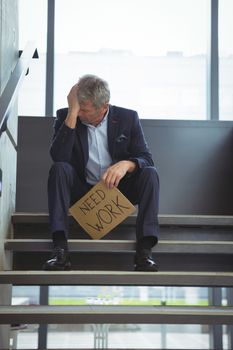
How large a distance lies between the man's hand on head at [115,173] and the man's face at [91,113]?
0.28m

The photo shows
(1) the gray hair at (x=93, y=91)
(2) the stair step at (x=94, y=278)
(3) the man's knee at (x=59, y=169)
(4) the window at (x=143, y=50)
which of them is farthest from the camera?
(4) the window at (x=143, y=50)

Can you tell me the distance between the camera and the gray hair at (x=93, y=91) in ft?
8.50

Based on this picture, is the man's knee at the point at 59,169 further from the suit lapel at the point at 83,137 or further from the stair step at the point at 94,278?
the stair step at the point at 94,278

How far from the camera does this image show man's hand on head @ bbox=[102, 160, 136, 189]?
8.25ft

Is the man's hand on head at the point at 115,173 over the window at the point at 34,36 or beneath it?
beneath

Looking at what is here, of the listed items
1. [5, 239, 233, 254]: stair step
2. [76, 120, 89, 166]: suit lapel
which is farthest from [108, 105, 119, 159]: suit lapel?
[5, 239, 233, 254]: stair step

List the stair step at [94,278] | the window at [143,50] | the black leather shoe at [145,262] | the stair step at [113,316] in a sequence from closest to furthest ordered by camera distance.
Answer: the stair step at [113,316]
the stair step at [94,278]
the black leather shoe at [145,262]
the window at [143,50]

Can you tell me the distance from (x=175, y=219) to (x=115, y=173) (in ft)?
1.32

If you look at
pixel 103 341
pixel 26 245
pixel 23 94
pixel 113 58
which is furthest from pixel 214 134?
pixel 103 341

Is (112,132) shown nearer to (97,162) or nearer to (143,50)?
(97,162)

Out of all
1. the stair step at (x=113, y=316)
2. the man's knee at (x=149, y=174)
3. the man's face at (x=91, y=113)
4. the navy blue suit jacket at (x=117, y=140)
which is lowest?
the stair step at (x=113, y=316)

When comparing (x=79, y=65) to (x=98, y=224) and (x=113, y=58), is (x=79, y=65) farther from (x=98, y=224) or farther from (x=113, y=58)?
(x=98, y=224)

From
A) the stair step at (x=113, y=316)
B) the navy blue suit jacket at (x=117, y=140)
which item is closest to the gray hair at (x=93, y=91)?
the navy blue suit jacket at (x=117, y=140)

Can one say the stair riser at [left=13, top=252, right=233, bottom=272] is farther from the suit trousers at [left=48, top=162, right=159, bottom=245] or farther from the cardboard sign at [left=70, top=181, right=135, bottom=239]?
the suit trousers at [left=48, top=162, right=159, bottom=245]
